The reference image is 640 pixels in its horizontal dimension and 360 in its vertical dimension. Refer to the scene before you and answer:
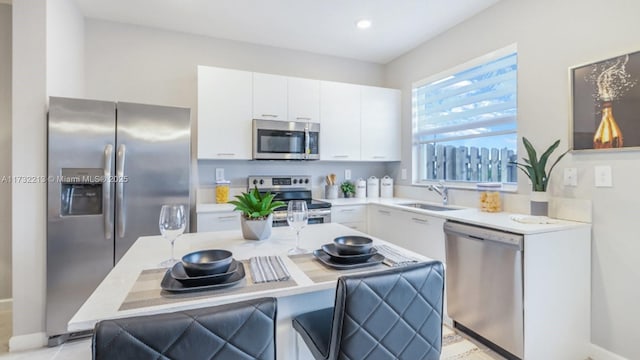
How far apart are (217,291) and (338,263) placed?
462 millimetres

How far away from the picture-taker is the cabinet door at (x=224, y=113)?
3016 mm

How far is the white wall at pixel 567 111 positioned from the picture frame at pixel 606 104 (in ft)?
0.18

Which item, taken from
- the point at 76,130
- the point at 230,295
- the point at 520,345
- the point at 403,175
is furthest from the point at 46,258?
the point at 403,175

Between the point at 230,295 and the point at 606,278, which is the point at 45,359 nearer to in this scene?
the point at 230,295

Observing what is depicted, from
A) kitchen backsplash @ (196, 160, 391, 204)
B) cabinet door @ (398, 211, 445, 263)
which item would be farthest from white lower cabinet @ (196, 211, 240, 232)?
cabinet door @ (398, 211, 445, 263)

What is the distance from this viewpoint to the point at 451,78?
3.25 metres

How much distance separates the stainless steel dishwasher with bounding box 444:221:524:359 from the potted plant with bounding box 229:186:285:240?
4.70 ft

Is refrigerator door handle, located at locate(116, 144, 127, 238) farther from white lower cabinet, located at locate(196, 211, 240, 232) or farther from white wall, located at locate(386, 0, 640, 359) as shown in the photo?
white wall, located at locate(386, 0, 640, 359)

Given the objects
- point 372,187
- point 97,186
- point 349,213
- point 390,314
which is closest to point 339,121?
point 372,187

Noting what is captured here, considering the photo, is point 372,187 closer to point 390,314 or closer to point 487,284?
point 487,284

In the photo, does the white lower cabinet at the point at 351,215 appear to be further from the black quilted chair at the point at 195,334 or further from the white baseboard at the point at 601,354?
the black quilted chair at the point at 195,334

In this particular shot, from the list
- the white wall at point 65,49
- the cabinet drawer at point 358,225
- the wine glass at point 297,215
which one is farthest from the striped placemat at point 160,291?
the cabinet drawer at point 358,225

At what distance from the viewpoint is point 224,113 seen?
122 inches

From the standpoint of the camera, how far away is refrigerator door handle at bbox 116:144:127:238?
2375mm
